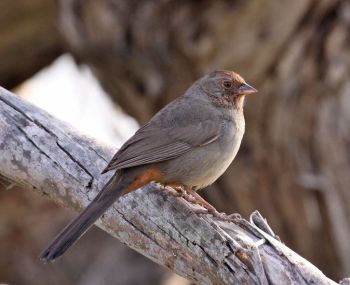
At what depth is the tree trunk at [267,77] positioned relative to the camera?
27.9 feet

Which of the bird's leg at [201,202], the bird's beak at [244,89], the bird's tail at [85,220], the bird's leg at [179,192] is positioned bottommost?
the bird's tail at [85,220]

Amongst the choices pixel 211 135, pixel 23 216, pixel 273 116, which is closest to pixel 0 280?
pixel 23 216

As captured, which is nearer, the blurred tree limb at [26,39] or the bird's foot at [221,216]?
the bird's foot at [221,216]

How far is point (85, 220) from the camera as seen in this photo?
5.48m

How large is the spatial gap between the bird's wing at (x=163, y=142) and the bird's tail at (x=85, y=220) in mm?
178

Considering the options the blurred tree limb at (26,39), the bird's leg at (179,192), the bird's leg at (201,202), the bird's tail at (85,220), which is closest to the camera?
the bird's tail at (85,220)

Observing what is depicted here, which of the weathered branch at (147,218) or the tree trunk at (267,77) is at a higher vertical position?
the tree trunk at (267,77)

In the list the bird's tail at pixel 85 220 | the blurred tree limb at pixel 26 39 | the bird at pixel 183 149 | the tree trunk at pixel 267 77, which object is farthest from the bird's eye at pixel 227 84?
the blurred tree limb at pixel 26 39

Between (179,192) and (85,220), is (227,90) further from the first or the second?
(85,220)

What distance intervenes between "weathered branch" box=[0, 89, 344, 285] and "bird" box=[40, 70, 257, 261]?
21 centimetres

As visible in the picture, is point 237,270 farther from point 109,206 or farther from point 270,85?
point 270,85

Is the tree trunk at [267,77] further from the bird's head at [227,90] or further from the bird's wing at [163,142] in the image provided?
the bird's wing at [163,142]

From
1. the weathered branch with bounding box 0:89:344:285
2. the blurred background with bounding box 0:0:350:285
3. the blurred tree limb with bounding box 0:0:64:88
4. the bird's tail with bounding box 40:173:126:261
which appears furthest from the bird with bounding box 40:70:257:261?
the blurred tree limb with bounding box 0:0:64:88

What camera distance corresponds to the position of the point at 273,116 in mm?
8938
